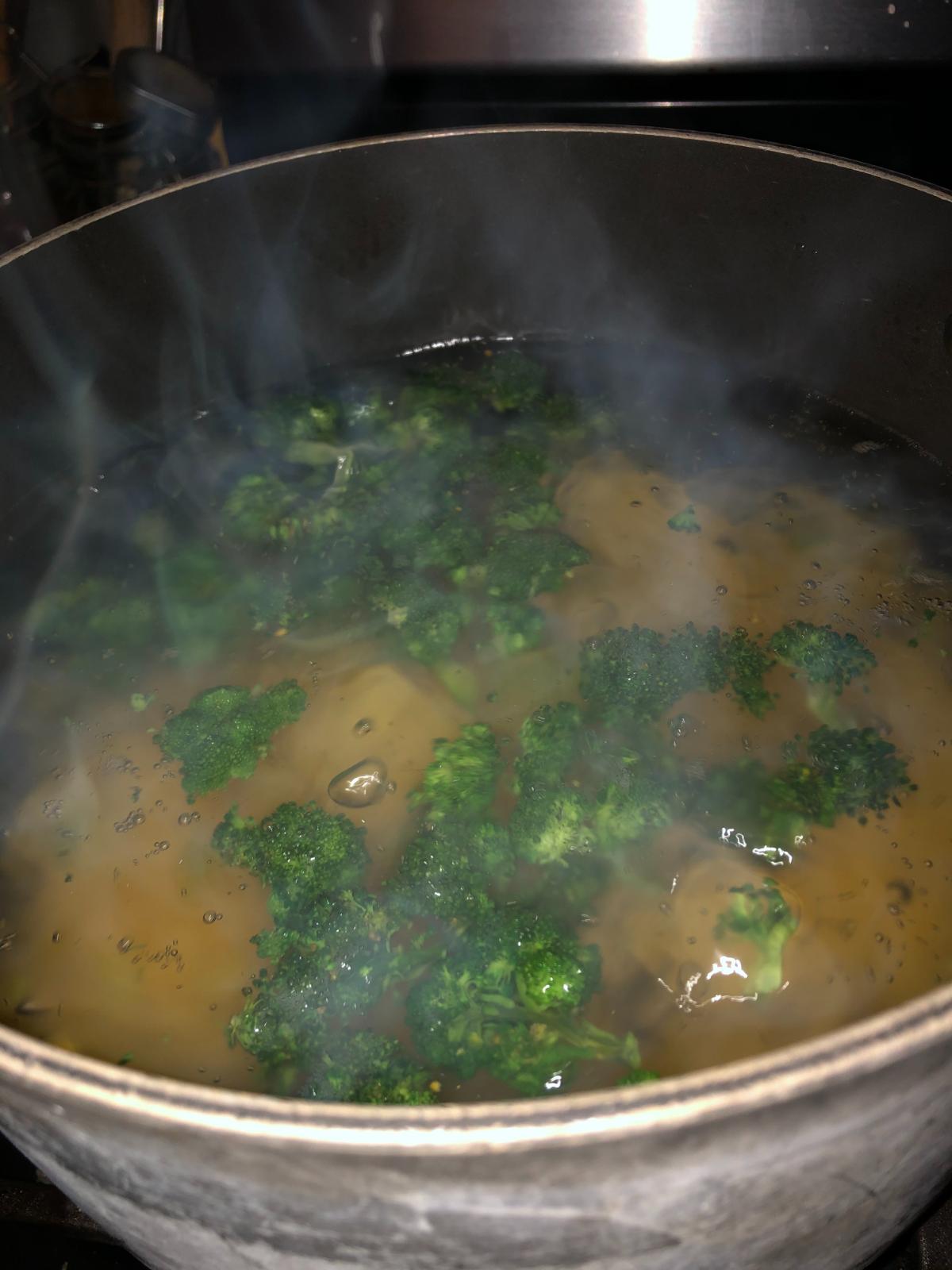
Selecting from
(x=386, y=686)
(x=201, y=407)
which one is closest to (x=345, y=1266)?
(x=386, y=686)

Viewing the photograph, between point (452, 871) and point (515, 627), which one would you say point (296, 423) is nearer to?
point (515, 627)

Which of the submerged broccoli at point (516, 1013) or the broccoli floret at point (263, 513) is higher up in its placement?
the broccoli floret at point (263, 513)

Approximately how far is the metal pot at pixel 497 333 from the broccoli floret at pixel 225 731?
0.42 m

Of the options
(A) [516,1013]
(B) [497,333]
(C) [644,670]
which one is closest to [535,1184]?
(A) [516,1013]

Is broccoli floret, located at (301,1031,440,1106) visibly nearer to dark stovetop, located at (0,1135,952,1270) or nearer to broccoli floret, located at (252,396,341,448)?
dark stovetop, located at (0,1135,952,1270)

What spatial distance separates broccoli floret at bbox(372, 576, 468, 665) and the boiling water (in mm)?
41

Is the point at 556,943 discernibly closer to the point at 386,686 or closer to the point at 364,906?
the point at 364,906

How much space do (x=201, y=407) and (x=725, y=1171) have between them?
1458 mm

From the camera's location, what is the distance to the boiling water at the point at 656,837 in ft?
3.30

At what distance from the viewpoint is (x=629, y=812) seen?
1098 mm

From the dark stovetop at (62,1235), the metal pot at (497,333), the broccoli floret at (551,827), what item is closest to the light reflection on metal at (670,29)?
the metal pot at (497,333)

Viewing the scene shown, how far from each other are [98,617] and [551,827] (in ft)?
2.30

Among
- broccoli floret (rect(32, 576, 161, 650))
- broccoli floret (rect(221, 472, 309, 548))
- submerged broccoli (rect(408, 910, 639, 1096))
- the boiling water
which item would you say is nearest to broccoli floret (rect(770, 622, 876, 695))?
the boiling water

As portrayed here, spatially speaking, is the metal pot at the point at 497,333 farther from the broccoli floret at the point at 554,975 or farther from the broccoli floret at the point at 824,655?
the broccoli floret at the point at 824,655
